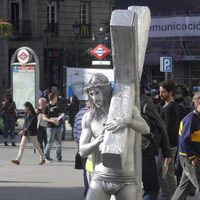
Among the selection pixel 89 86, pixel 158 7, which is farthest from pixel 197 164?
pixel 158 7

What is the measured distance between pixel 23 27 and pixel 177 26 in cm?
1167

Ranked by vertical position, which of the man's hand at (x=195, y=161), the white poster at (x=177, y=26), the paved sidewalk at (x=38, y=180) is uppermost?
the white poster at (x=177, y=26)

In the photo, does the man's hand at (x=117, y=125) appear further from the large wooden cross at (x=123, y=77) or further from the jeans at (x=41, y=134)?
the jeans at (x=41, y=134)

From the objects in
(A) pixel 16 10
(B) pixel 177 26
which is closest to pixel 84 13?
(A) pixel 16 10

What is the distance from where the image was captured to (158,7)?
5094 cm

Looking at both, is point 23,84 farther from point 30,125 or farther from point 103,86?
point 103,86

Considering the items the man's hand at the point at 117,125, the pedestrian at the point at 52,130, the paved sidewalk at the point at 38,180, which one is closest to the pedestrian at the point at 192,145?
the paved sidewalk at the point at 38,180

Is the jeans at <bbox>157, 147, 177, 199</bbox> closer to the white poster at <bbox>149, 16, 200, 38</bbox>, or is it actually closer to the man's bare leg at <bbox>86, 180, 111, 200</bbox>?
the man's bare leg at <bbox>86, 180, 111, 200</bbox>

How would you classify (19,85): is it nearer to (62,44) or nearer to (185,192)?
(185,192)

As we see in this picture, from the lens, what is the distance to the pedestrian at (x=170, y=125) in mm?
11062

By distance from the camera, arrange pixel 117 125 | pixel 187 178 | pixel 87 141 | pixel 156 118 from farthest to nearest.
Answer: pixel 187 178 → pixel 156 118 → pixel 87 141 → pixel 117 125

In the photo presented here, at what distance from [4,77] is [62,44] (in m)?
7.01

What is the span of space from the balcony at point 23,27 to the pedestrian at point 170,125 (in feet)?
137

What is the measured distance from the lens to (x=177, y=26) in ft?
152
